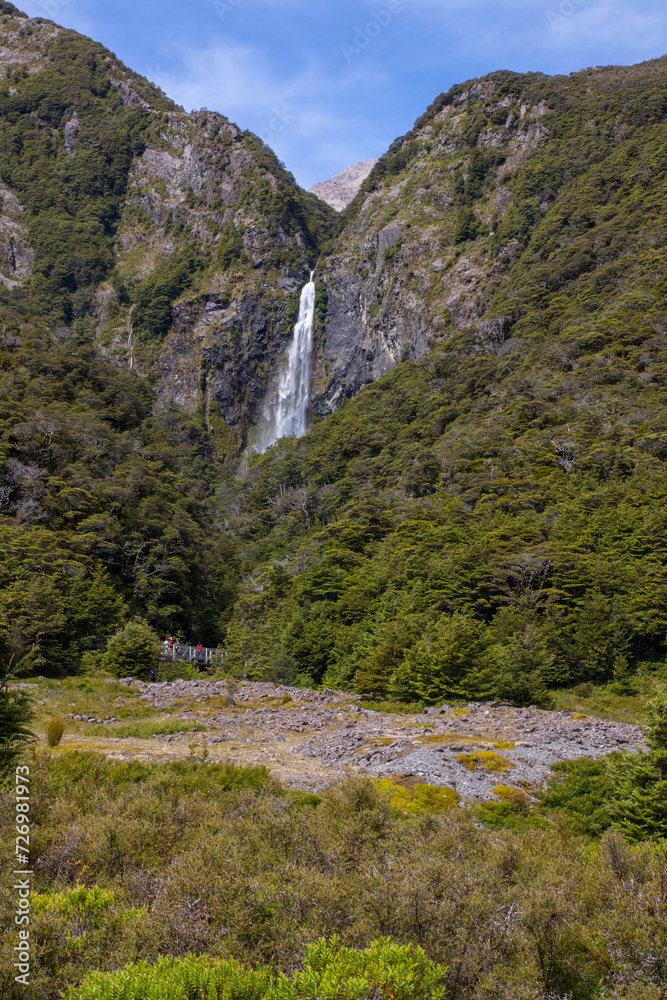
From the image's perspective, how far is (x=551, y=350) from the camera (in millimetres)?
45156

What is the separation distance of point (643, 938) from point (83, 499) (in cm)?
2921

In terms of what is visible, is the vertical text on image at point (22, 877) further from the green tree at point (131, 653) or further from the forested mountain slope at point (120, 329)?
the green tree at point (131, 653)

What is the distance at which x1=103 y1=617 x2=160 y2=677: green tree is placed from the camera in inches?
840

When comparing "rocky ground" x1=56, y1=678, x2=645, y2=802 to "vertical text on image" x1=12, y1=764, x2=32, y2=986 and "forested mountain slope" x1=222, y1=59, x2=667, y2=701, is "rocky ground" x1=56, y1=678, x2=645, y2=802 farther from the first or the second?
"vertical text on image" x1=12, y1=764, x2=32, y2=986

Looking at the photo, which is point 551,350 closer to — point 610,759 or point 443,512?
point 443,512

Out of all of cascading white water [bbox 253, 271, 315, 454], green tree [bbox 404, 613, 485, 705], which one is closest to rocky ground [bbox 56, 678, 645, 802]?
green tree [bbox 404, 613, 485, 705]

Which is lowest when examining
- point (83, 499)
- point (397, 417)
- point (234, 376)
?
point (83, 499)

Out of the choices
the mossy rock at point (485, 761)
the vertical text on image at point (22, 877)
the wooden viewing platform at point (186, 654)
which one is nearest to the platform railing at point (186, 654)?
the wooden viewing platform at point (186, 654)

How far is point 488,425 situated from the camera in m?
41.6

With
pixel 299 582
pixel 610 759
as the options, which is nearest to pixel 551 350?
pixel 299 582

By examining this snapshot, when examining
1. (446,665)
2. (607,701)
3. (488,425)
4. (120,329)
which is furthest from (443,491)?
(120,329)

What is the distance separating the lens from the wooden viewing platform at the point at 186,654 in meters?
24.7

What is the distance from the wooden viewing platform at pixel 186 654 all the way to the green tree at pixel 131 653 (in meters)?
1.83

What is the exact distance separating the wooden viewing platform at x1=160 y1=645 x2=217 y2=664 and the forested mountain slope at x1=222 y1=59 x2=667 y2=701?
4.85 ft
